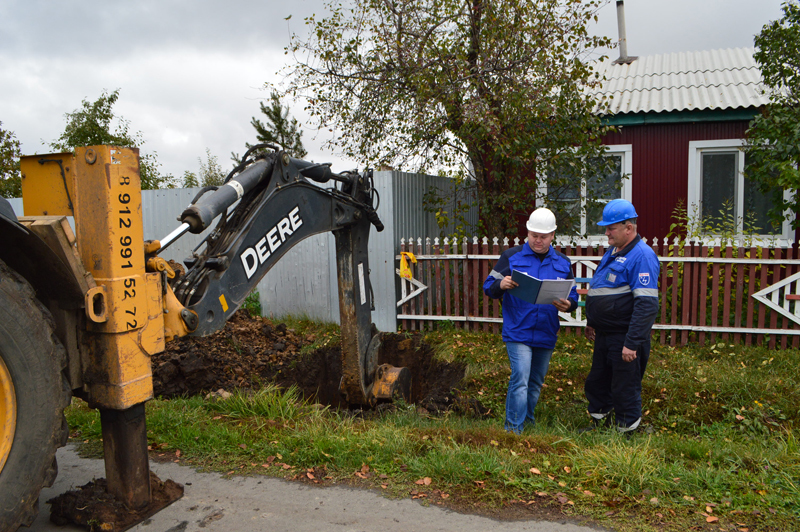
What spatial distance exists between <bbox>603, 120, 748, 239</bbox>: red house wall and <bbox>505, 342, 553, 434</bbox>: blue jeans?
24.0 feet

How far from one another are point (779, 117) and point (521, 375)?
5.72m

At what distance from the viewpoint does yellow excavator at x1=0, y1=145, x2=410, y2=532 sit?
97.1 inches

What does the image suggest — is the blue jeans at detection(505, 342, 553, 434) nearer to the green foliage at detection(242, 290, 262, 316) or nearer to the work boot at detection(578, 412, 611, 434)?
the work boot at detection(578, 412, 611, 434)

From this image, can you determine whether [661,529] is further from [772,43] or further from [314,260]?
[772,43]

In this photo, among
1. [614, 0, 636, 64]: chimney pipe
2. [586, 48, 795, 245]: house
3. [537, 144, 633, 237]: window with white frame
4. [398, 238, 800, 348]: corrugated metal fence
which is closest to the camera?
[398, 238, 800, 348]: corrugated metal fence

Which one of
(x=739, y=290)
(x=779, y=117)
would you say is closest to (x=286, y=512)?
(x=739, y=290)

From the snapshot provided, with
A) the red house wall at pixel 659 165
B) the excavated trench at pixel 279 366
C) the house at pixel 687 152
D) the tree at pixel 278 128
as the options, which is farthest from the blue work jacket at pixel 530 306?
the tree at pixel 278 128

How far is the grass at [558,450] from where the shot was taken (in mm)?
3294

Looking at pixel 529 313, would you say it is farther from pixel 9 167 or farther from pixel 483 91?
pixel 9 167

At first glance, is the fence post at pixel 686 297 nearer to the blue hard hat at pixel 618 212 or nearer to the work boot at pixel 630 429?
the work boot at pixel 630 429

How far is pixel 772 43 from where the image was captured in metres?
8.00

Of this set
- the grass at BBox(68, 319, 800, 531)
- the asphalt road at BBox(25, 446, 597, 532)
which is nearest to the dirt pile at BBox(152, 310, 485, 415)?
the grass at BBox(68, 319, 800, 531)

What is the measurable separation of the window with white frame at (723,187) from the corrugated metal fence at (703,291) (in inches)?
129

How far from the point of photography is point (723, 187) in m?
10.8
